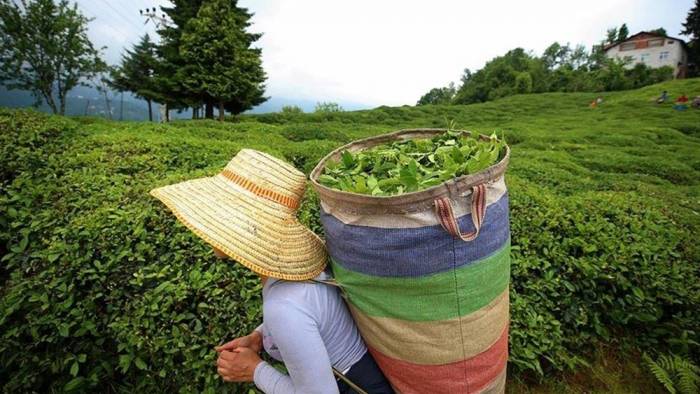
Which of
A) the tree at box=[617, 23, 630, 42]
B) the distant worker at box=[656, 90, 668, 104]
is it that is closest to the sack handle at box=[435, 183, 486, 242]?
the distant worker at box=[656, 90, 668, 104]

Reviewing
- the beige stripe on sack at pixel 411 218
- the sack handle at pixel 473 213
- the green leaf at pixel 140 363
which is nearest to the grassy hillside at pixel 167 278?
the green leaf at pixel 140 363

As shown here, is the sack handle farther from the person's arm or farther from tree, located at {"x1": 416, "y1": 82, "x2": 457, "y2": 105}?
tree, located at {"x1": 416, "y1": 82, "x2": 457, "y2": 105}

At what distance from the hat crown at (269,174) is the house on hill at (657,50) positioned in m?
62.6

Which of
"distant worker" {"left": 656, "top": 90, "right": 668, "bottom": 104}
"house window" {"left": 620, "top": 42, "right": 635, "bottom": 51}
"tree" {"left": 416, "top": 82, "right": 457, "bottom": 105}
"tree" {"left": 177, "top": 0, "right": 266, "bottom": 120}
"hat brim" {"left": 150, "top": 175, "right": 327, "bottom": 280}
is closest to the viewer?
"hat brim" {"left": 150, "top": 175, "right": 327, "bottom": 280}

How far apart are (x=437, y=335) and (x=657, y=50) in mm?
66325

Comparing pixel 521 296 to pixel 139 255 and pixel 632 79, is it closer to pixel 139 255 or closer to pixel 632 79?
pixel 139 255

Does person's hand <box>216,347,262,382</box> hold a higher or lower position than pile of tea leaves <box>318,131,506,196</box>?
lower

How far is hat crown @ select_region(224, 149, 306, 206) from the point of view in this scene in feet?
4.93

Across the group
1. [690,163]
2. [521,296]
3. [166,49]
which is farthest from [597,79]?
[521,296]

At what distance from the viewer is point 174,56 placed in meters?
22.8

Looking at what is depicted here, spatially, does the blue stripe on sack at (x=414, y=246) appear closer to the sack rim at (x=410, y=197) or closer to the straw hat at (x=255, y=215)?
the sack rim at (x=410, y=197)

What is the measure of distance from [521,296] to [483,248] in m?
1.90

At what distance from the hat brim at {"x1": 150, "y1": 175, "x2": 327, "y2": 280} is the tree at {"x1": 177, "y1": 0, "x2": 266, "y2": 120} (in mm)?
21775

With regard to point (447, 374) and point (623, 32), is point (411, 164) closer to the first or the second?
point (447, 374)
